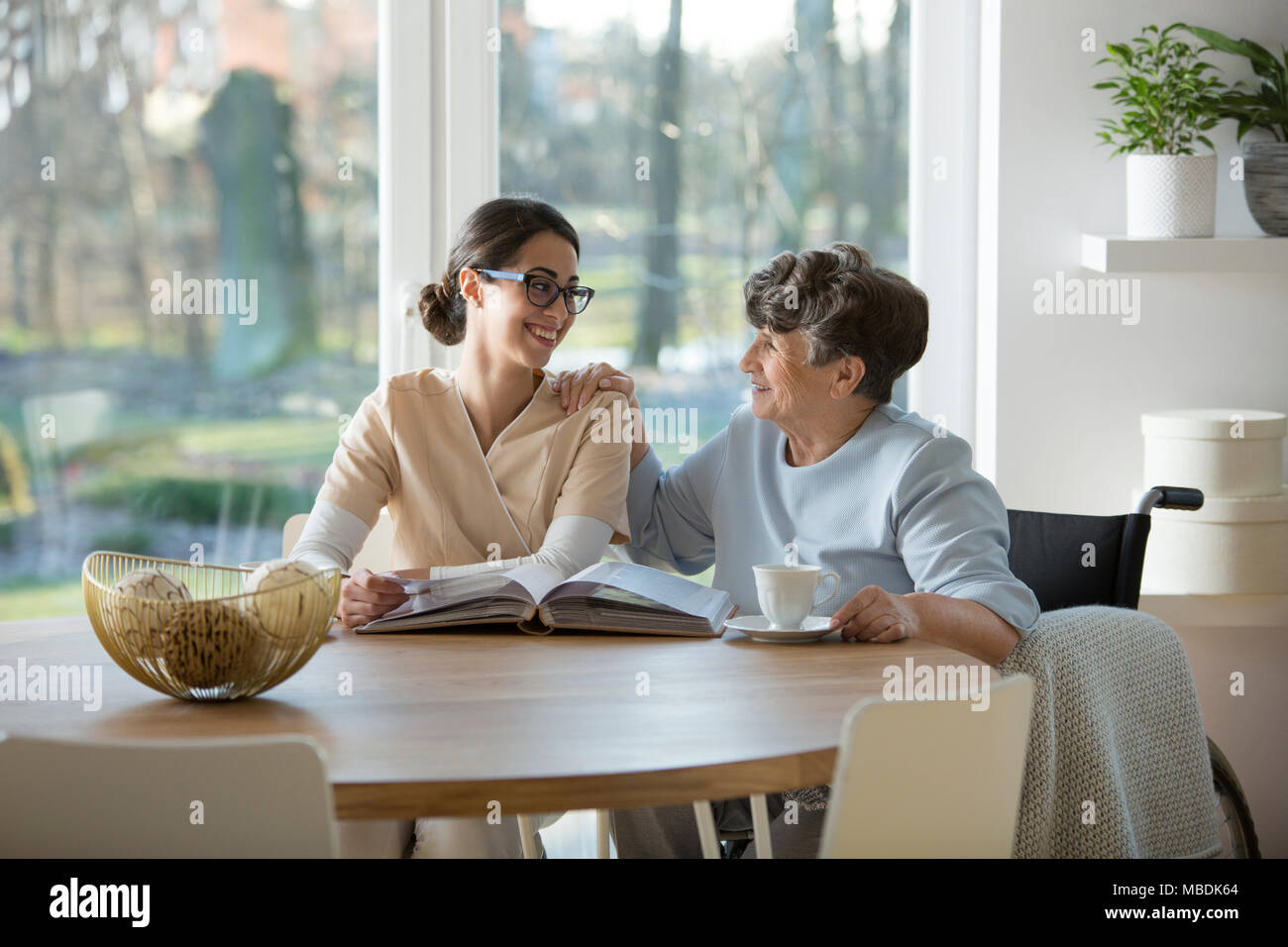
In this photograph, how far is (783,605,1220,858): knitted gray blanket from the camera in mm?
1764

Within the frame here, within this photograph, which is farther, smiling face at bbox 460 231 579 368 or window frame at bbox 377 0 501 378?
A: window frame at bbox 377 0 501 378

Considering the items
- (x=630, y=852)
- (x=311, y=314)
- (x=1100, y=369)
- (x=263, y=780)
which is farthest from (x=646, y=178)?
(x=263, y=780)

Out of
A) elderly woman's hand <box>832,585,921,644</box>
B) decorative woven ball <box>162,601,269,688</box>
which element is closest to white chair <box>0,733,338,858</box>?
decorative woven ball <box>162,601,269,688</box>

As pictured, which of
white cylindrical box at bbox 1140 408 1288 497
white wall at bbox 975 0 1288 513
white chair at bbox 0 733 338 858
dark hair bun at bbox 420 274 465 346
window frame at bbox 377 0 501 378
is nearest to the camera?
white chair at bbox 0 733 338 858

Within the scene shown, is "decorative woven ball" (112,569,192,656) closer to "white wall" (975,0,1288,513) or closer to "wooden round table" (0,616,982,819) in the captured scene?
"wooden round table" (0,616,982,819)

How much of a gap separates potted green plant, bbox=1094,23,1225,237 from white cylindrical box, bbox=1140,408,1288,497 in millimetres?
380

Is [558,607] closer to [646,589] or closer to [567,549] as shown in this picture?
[646,589]

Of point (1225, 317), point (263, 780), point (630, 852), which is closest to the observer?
point (263, 780)

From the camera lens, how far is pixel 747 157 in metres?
3.04

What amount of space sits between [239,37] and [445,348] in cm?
80

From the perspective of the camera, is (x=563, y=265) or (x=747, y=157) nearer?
(x=563, y=265)

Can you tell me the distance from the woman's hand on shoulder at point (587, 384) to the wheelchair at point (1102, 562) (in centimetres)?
70

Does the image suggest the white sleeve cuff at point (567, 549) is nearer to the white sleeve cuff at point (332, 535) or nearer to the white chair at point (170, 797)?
the white sleeve cuff at point (332, 535)
